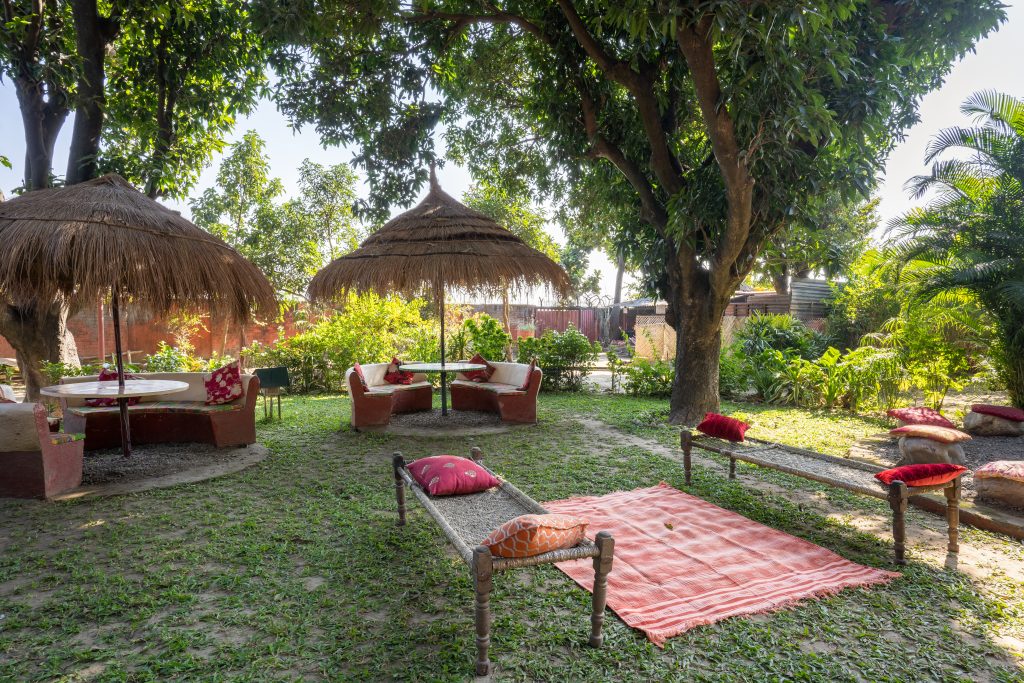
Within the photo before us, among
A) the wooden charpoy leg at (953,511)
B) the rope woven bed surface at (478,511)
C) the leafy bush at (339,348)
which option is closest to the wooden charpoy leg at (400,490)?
the rope woven bed surface at (478,511)

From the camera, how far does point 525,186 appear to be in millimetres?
10602

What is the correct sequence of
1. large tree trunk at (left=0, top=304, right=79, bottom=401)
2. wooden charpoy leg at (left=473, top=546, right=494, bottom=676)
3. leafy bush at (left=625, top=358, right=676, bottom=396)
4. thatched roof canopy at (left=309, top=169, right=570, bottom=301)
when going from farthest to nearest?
leafy bush at (left=625, top=358, right=676, bottom=396), large tree trunk at (left=0, top=304, right=79, bottom=401), thatched roof canopy at (left=309, top=169, right=570, bottom=301), wooden charpoy leg at (left=473, top=546, right=494, bottom=676)

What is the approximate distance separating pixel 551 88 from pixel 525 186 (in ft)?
9.63

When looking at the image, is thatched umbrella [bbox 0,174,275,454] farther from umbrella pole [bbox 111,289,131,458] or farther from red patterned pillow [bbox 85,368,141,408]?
red patterned pillow [bbox 85,368,141,408]

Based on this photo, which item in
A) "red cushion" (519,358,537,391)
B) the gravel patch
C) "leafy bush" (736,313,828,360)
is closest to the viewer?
the gravel patch

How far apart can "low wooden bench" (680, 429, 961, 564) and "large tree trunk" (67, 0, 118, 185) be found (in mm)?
9173

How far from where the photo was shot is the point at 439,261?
22.8 feet

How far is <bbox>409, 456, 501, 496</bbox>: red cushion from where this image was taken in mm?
3623

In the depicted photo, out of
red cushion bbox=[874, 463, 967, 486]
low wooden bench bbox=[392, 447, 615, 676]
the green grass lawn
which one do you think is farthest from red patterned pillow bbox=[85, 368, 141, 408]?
red cushion bbox=[874, 463, 967, 486]

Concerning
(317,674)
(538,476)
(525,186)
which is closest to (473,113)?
(525,186)

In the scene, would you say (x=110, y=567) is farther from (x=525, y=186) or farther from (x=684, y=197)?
(x=525, y=186)

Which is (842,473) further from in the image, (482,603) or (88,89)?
(88,89)

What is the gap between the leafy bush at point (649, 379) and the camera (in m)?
10.3

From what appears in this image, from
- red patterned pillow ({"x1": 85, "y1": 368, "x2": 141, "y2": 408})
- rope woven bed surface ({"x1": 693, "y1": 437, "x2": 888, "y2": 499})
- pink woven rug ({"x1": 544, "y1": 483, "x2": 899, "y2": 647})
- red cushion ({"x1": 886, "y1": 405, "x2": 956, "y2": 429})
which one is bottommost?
pink woven rug ({"x1": 544, "y1": 483, "x2": 899, "y2": 647})
